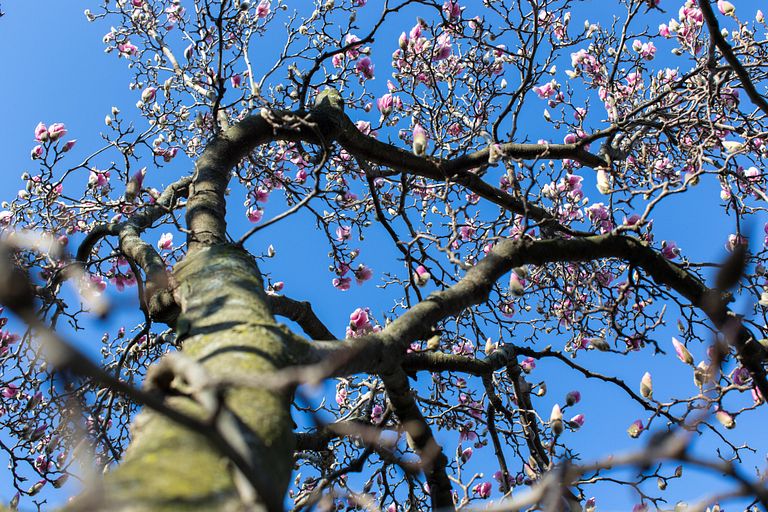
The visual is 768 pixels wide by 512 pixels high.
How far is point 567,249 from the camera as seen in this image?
238 centimetres

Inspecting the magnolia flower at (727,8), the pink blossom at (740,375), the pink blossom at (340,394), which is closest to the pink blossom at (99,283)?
the pink blossom at (340,394)

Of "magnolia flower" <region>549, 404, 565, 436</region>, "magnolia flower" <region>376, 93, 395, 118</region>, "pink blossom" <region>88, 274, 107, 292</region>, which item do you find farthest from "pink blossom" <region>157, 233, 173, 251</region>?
"magnolia flower" <region>549, 404, 565, 436</region>

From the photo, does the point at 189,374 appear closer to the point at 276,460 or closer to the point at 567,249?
the point at 276,460

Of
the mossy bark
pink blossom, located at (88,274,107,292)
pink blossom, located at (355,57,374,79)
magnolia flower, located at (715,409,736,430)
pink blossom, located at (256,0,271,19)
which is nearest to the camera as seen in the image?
A: the mossy bark

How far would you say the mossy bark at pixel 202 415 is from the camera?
89cm

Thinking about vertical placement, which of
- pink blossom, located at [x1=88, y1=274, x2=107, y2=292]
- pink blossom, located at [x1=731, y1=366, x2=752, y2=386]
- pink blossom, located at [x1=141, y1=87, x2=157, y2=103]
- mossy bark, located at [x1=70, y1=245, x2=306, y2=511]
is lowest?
mossy bark, located at [x1=70, y1=245, x2=306, y2=511]

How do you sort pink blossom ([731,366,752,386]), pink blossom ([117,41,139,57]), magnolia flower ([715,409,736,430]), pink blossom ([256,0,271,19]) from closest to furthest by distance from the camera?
1. magnolia flower ([715,409,736,430])
2. pink blossom ([731,366,752,386])
3. pink blossom ([256,0,271,19])
4. pink blossom ([117,41,139,57])

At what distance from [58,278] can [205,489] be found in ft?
8.80

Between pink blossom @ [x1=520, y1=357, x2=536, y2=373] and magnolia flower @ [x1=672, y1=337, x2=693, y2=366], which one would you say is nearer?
magnolia flower @ [x1=672, y1=337, x2=693, y2=366]

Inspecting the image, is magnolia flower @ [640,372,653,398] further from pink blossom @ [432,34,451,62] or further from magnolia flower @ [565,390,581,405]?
pink blossom @ [432,34,451,62]

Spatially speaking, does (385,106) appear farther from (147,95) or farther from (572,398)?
(147,95)

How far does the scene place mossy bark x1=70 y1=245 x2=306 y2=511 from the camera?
891 mm

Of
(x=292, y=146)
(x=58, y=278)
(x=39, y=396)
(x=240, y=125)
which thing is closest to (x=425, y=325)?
(x=240, y=125)

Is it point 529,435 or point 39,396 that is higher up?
point 39,396
